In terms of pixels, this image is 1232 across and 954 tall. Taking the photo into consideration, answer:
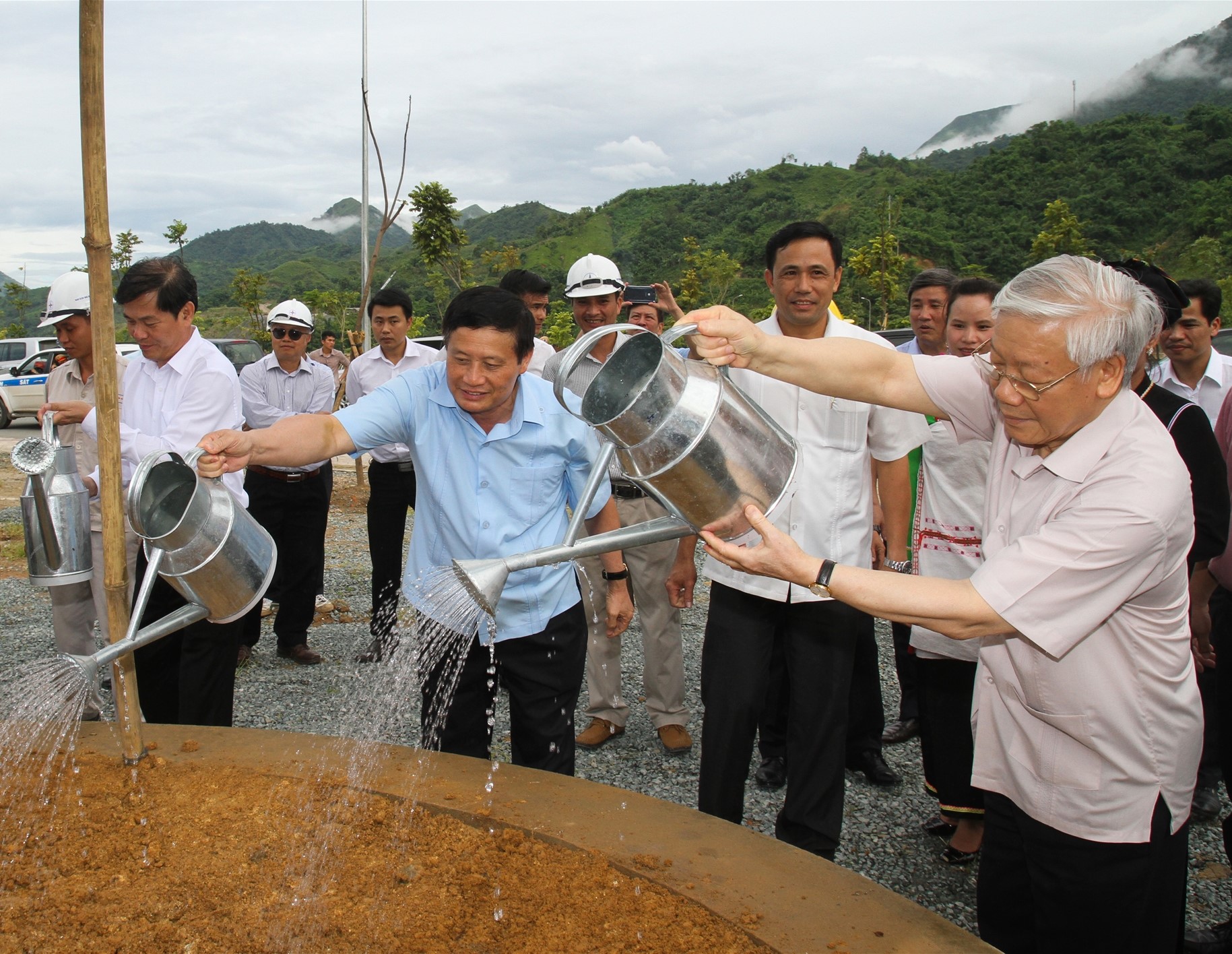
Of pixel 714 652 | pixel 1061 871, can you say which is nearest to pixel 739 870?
pixel 1061 871

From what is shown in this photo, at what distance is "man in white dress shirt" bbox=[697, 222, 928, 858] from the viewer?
2.69 metres

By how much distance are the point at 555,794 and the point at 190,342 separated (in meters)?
2.17

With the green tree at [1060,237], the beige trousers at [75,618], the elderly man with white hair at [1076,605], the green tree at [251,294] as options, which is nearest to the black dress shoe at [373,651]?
the beige trousers at [75,618]

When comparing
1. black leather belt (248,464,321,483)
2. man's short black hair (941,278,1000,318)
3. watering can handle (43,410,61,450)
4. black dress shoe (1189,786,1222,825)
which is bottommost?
black dress shoe (1189,786,1222,825)

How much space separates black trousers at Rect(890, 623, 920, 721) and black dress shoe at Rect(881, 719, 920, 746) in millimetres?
26

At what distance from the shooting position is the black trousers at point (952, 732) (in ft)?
9.80

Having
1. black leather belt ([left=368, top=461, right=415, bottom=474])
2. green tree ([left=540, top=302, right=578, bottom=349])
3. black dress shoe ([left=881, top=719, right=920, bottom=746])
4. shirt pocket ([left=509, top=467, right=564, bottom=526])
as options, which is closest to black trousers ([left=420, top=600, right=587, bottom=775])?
shirt pocket ([left=509, top=467, right=564, bottom=526])

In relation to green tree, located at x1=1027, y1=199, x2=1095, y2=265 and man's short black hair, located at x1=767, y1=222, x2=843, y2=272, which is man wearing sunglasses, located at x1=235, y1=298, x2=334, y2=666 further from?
green tree, located at x1=1027, y1=199, x2=1095, y2=265

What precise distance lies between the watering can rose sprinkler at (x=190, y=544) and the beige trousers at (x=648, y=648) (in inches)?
76.7

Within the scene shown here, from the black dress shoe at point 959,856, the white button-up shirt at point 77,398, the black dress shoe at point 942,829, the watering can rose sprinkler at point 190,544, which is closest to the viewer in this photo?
the watering can rose sprinkler at point 190,544

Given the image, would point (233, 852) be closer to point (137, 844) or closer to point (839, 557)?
point (137, 844)

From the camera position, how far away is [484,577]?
5.56 ft

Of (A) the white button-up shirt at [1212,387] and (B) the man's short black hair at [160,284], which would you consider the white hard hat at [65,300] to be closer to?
(B) the man's short black hair at [160,284]

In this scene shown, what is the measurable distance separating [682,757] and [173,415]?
7.71 feet
